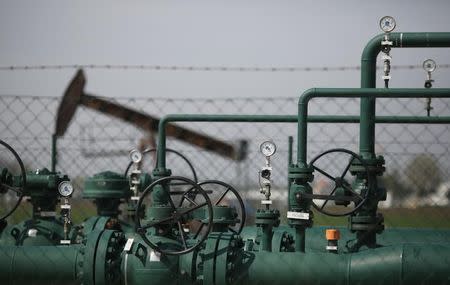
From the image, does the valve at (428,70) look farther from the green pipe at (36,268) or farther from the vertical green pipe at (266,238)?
the green pipe at (36,268)

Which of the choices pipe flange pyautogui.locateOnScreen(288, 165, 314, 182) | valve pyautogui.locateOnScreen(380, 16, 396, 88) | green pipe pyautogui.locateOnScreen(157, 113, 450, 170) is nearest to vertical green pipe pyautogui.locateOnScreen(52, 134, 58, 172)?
green pipe pyautogui.locateOnScreen(157, 113, 450, 170)

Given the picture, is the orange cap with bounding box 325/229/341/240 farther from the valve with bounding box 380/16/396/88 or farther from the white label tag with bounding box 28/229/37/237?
the white label tag with bounding box 28/229/37/237

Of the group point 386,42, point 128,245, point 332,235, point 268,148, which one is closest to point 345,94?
point 386,42

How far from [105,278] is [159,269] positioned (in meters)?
0.35

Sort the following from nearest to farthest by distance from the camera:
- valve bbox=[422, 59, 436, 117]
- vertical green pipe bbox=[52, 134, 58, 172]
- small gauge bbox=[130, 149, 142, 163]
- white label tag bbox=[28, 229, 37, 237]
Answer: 1. valve bbox=[422, 59, 436, 117]
2. white label tag bbox=[28, 229, 37, 237]
3. small gauge bbox=[130, 149, 142, 163]
4. vertical green pipe bbox=[52, 134, 58, 172]

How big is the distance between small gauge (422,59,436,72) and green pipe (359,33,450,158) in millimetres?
898

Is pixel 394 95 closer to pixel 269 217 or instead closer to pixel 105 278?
pixel 269 217

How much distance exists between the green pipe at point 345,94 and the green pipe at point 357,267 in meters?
0.67

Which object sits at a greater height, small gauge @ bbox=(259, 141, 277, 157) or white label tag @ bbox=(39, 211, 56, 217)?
small gauge @ bbox=(259, 141, 277, 157)

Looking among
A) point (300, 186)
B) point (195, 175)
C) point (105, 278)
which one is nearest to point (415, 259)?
point (300, 186)

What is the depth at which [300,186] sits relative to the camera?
6.04m

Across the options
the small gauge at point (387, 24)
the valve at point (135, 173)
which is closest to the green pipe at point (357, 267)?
the small gauge at point (387, 24)

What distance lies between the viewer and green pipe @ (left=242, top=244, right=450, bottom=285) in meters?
5.43

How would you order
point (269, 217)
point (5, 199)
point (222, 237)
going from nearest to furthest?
point (222, 237), point (269, 217), point (5, 199)
